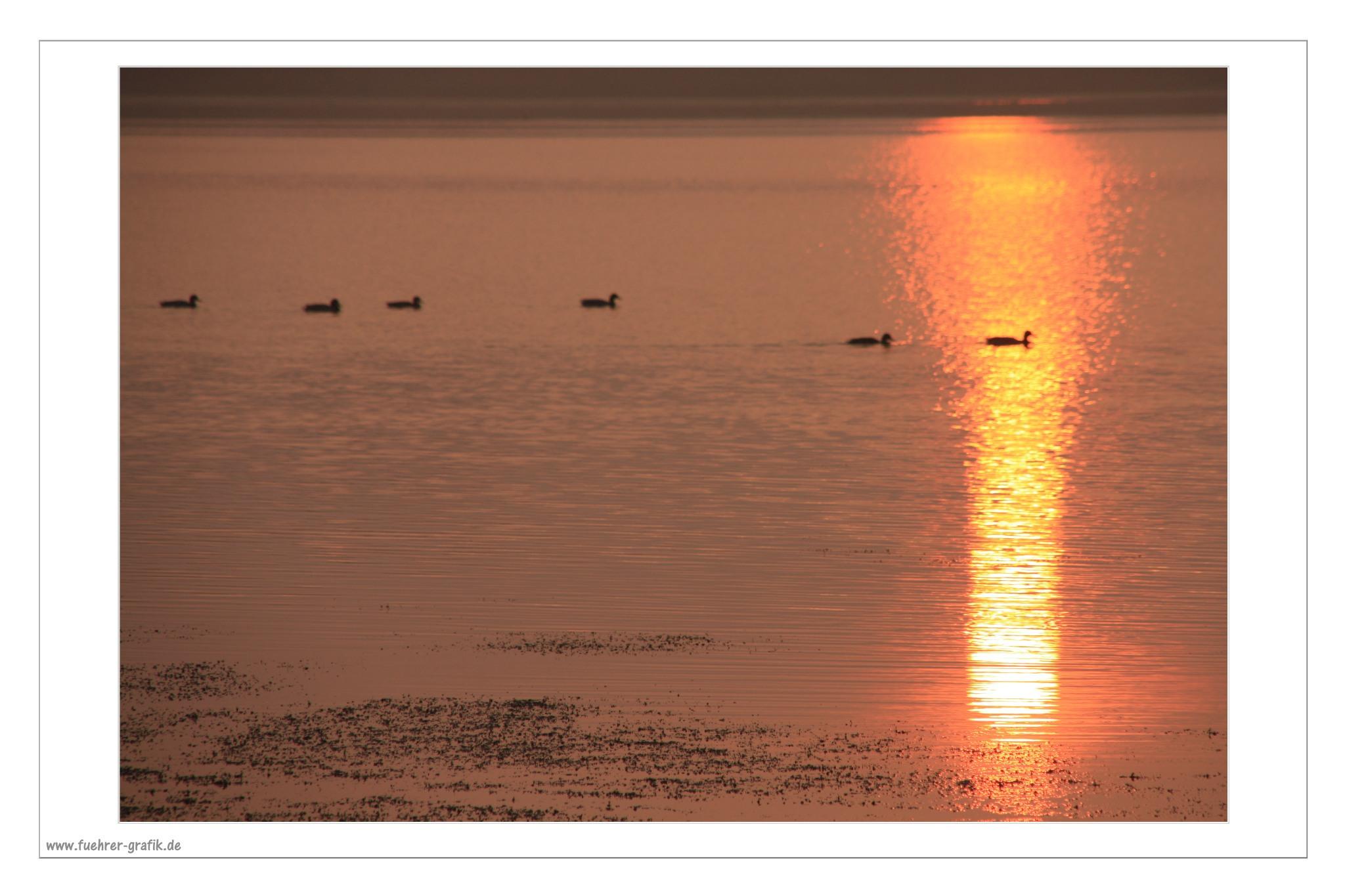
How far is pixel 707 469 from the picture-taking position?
55.1ft

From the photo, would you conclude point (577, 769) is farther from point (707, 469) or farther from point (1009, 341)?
point (1009, 341)

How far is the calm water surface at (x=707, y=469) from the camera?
11.4 m

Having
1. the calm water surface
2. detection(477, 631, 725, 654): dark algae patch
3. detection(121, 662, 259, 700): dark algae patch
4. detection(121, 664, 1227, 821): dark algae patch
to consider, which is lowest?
detection(121, 664, 1227, 821): dark algae patch

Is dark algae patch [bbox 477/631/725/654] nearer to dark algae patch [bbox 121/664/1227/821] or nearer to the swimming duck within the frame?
dark algae patch [bbox 121/664/1227/821]

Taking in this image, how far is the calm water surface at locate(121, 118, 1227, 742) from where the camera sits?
1139 centimetres

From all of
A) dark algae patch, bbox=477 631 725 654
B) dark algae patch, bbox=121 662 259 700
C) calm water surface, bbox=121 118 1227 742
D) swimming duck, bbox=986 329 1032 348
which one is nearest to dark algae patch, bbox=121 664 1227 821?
dark algae patch, bbox=121 662 259 700

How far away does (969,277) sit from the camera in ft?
115

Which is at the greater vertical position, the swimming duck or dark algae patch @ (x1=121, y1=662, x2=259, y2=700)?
the swimming duck

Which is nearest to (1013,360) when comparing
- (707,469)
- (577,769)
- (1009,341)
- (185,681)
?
(1009,341)

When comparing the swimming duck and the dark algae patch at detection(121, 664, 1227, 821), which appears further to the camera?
the swimming duck

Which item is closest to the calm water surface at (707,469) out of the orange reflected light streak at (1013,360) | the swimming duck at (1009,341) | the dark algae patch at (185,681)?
the orange reflected light streak at (1013,360)

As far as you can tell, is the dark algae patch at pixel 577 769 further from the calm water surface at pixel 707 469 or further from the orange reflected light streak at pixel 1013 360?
the orange reflected light streak at pixel 1013 360

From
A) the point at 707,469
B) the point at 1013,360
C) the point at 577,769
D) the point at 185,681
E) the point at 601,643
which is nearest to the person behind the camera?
Answer: the point at 577,769
